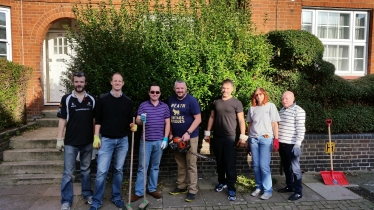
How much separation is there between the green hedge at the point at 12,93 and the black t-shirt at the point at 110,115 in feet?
11.2

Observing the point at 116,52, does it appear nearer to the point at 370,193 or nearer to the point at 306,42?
the point at 306,42

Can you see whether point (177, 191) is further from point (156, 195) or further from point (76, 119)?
point (76, 119)

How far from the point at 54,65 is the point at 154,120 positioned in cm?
570

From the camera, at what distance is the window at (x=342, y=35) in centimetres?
919

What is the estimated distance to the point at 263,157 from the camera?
493 centimetres

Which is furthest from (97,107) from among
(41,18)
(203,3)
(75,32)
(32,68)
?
(41,18)

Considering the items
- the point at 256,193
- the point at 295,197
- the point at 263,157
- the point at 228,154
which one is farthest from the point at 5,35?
the point at 295,197

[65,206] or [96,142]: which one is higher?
[96,142]

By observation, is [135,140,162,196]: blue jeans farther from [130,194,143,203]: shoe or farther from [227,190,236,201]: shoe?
[227,190,236,201]: shoe

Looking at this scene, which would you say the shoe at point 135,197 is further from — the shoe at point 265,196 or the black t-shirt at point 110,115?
the shoe at point 265,196

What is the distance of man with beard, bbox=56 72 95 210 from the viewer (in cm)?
448

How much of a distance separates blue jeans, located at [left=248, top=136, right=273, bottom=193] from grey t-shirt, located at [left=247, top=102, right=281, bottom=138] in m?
0.10

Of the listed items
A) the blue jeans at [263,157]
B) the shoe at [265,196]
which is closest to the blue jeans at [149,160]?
the blue jeans at [263,157]

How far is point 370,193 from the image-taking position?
209 inches
